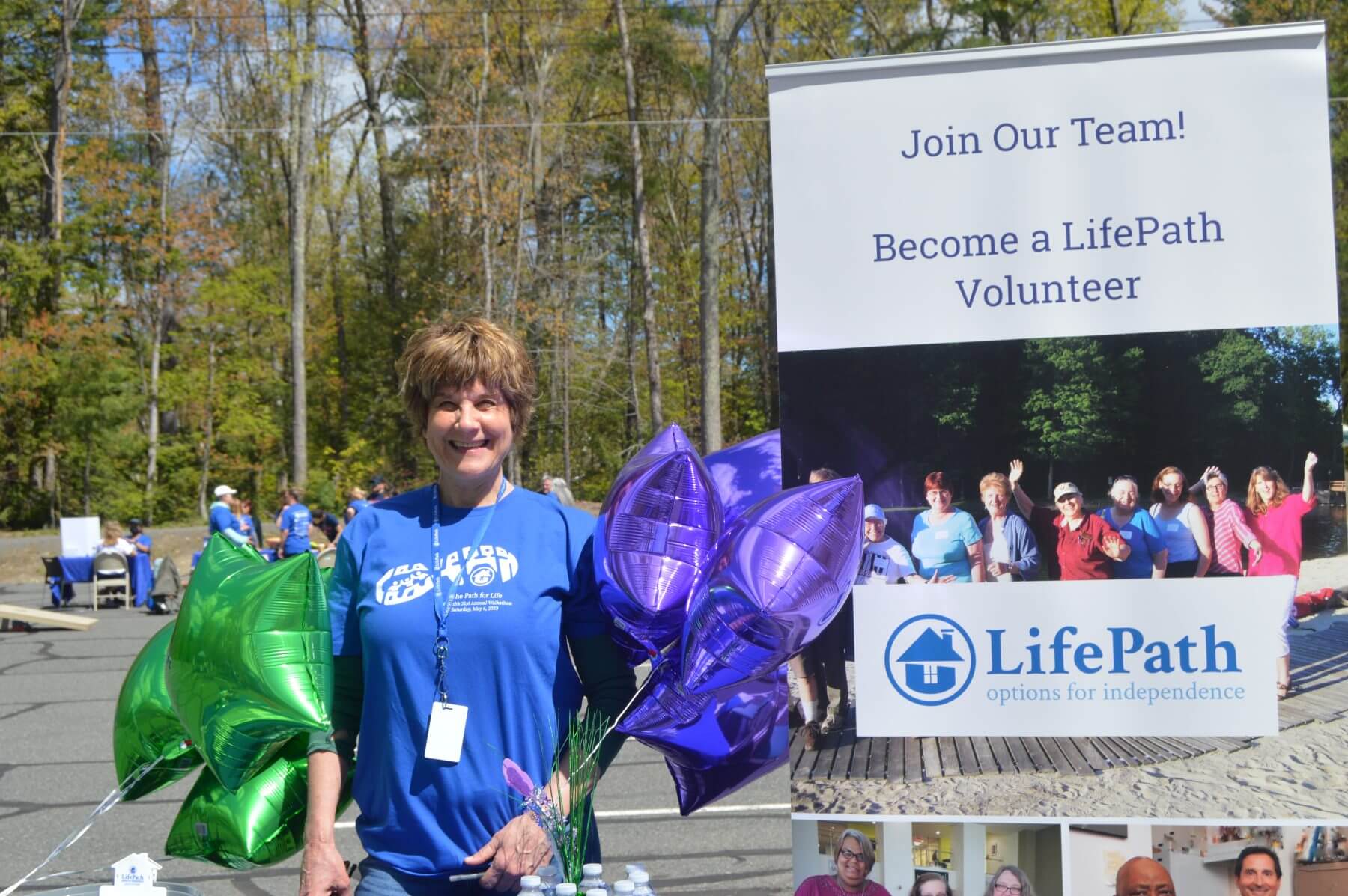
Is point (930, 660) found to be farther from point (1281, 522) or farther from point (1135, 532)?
point (1281, 522)

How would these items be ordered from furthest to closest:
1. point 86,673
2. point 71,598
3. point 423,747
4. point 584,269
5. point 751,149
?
point 751,149 < point 584,269 < point 71,598 < point 86,673 < point 423,747

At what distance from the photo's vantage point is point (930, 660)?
8.16ft

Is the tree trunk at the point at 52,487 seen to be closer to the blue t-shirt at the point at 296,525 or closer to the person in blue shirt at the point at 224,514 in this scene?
the person in blue shirt at the point at 224,514

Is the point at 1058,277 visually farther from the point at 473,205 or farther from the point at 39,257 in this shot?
A: the point at 39,257

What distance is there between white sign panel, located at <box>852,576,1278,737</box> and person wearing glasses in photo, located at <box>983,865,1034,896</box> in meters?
0.27

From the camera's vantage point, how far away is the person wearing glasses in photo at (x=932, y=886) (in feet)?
8.22

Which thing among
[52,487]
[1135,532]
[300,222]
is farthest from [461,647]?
[52,487]

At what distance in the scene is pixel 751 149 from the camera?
120 feet

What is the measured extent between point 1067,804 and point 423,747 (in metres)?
1.21

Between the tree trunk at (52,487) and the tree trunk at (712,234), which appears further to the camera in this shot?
the tree trunk at (52,487)

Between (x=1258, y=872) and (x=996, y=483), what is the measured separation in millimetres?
872

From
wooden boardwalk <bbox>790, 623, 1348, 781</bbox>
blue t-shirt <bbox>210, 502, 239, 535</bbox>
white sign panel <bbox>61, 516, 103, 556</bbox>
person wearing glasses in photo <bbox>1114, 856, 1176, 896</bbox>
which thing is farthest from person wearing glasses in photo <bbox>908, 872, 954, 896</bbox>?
white sign panel <bbox>61, 516, 103, 556</bbox>

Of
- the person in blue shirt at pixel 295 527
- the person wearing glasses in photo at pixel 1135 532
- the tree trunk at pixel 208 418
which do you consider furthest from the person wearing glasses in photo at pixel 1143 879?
the tree trunk at pixel 208 418

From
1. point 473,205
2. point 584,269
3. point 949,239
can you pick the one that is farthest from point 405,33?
point 949,239
